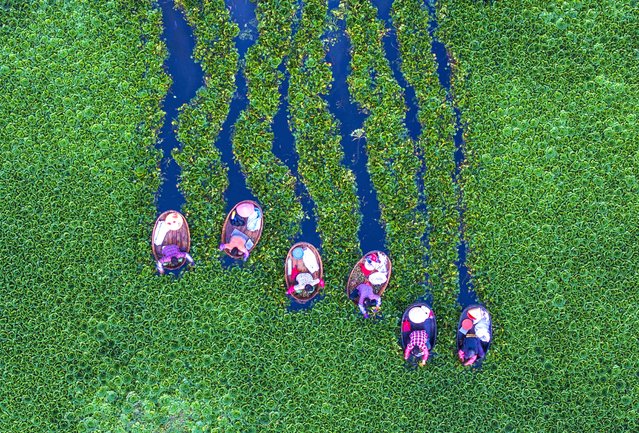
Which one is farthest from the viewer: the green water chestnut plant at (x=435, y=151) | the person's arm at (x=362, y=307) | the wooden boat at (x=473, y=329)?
the green water chestnut plant at (x=435, y=151)

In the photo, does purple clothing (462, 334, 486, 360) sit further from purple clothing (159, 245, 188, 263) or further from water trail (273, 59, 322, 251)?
purple clothing (159, 245, 188, 263)

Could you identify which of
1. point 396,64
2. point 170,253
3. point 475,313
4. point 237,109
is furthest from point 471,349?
point 237,109

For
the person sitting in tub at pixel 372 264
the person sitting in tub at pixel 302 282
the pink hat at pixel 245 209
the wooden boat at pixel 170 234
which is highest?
the pink hat at pixel 245 209

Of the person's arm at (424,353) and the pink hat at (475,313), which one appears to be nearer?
the person's arm at (424,353)

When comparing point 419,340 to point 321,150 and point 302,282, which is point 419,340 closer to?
point 302,282

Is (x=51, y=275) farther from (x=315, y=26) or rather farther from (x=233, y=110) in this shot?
(x=315, y=26)

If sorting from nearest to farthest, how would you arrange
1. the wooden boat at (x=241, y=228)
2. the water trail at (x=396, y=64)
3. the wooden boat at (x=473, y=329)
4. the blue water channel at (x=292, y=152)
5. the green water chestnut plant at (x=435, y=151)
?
the wooden boat at (x=473, y=329) → the wooden boat at (x=241, y=228) → the green water chestnut plant at (x=435, y=151) → the blue water channel at (x=292, y=152) → the water trail at (x=396, y=64)

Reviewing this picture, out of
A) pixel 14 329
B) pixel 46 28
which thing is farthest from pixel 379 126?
pixel 14 329

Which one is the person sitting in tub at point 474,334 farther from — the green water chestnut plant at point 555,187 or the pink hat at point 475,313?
the green water chestnut plant at point 555,187

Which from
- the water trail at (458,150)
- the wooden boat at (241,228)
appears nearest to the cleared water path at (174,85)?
the wooden boat at (241,228)
